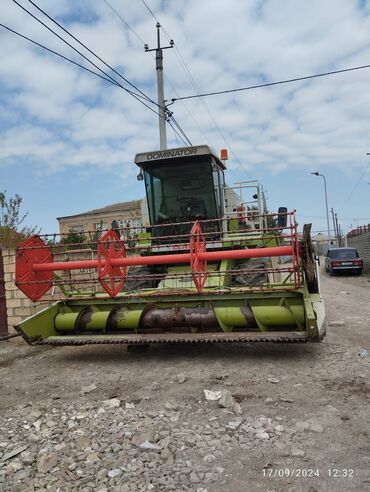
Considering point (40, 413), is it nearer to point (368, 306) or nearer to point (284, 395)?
point (284, 395)

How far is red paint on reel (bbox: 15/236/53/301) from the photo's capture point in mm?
6160

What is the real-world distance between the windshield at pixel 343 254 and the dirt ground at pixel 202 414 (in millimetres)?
18195

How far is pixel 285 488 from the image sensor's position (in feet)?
9.30

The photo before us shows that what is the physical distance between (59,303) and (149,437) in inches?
146

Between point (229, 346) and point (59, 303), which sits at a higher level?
point (59, 303)

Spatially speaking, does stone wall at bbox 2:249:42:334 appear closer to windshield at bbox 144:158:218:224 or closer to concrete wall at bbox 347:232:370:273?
windshield at bbox 144:158:218:224

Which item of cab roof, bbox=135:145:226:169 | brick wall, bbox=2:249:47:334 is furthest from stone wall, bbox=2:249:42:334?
cab roof, bbox=135:145:226:169

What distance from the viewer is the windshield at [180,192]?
839 cm

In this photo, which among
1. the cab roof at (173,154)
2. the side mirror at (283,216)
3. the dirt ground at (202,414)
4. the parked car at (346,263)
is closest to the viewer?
the dirt ground at (202,414)

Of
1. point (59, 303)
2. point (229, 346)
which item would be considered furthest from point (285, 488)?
point (59, 303)

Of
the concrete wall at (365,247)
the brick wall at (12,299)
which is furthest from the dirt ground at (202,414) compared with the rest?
the concrete wall at (365,247)

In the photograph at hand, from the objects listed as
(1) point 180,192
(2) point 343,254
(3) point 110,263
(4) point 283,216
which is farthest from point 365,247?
(3) point 110,263

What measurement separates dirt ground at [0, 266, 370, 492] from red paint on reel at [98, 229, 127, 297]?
42.8 inches

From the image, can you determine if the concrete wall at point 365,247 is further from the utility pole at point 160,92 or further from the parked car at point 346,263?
the utility pole at point 160,92
